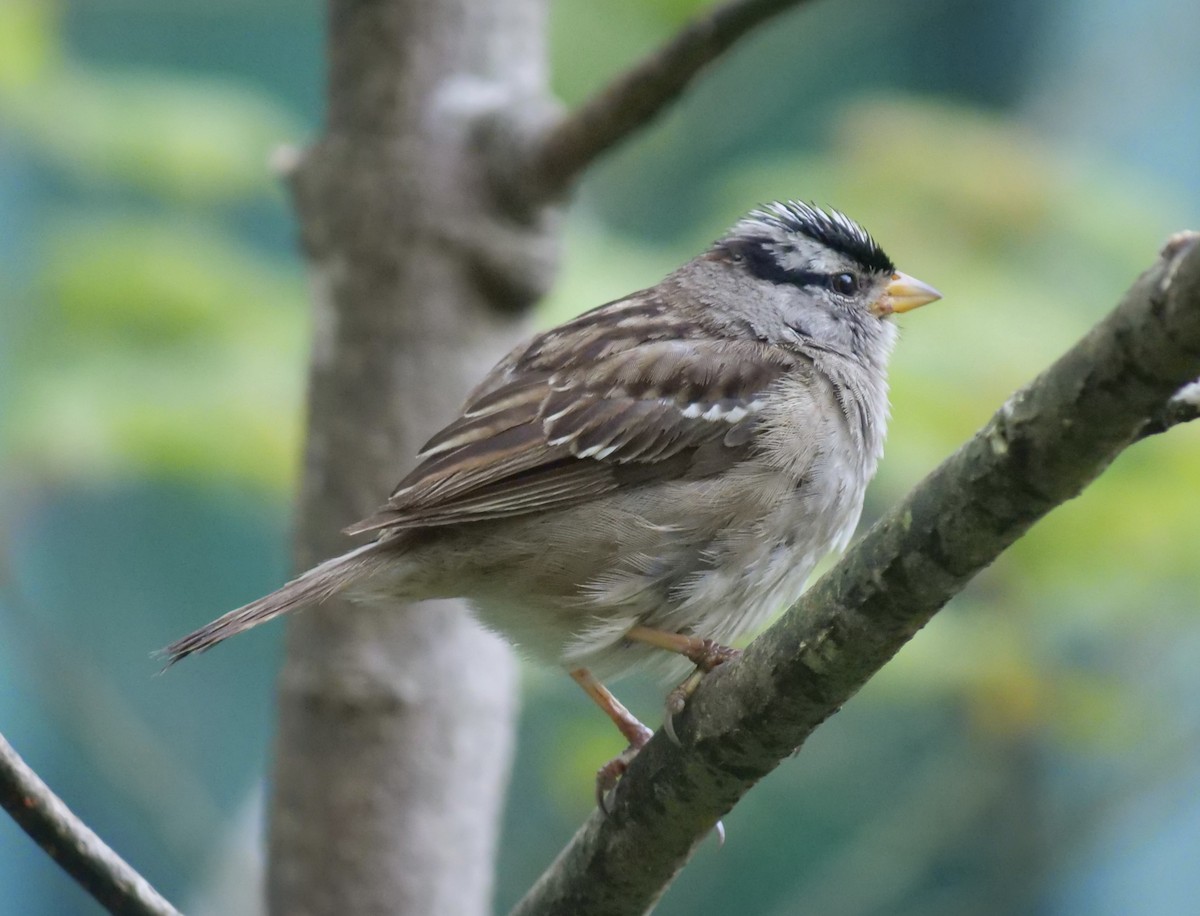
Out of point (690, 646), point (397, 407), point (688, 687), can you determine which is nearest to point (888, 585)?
point (688, 687)

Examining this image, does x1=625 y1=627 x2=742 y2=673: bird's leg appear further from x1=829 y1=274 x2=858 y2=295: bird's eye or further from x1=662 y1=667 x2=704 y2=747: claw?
x1=829 y1=274 x2=858 y2=295: bird's eye

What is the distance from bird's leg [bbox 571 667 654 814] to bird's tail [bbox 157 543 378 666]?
572mm

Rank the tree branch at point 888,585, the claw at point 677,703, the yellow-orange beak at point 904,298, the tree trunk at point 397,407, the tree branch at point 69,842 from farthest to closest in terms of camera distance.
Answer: the yellow-orange beak at point 904,298, the tree trunk at point 397,407, the claw at point 677,703, the tree branch at point 69,842, the tree branch at point 888,585

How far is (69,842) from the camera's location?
79.7 inches

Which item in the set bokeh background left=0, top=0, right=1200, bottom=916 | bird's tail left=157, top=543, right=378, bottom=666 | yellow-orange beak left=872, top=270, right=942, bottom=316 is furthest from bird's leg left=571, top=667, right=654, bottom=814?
yellow-orange beak left=872, top=270, right=942, bottom=316

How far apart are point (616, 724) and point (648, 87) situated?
137 centimetres

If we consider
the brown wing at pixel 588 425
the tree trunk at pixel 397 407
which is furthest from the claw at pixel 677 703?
the tree trunk at pixel 397 407

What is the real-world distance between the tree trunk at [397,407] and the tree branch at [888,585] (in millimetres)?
973

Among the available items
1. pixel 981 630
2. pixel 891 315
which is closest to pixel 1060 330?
pixel 891 315

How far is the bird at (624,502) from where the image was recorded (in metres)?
2.97

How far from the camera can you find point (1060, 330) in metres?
4.07

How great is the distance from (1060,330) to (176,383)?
98.4 inches

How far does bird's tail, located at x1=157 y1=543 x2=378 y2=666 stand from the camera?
264 cm

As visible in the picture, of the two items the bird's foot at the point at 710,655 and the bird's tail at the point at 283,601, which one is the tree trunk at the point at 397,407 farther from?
the bird's foot at the point at 710,655
